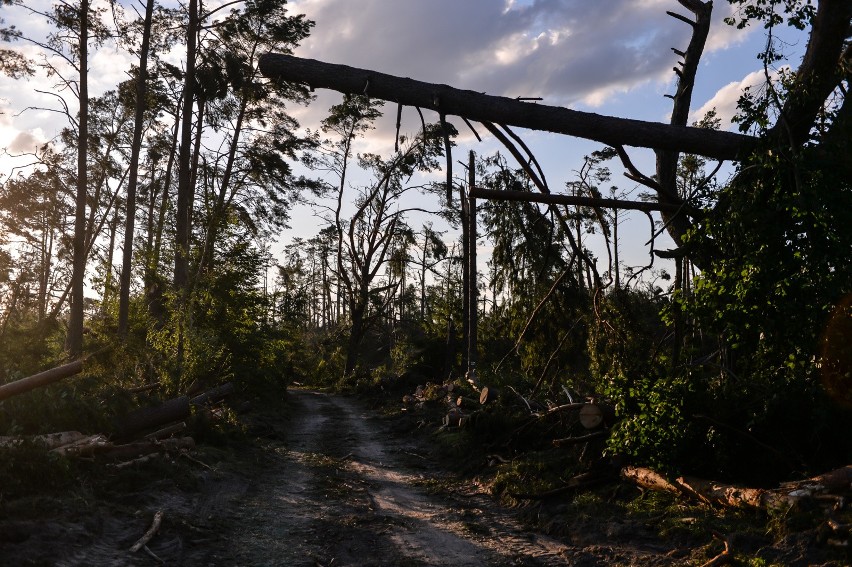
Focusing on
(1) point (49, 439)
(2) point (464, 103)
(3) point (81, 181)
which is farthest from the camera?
(3) point (81, 181)

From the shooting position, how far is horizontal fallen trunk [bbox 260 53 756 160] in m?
6.12

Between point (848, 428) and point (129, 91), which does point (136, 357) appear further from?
point (129, 91)

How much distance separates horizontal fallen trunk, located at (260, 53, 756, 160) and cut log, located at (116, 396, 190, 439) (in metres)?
5.77

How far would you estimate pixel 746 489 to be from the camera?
227 inches

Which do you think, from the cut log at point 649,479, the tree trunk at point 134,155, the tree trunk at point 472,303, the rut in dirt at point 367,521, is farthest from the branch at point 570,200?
the tree trunk at point 134,155

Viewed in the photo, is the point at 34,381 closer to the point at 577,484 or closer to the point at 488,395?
the point at 577,484

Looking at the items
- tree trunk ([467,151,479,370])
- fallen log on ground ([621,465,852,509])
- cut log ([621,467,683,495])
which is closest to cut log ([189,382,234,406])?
cut log ([621,467,683,495])

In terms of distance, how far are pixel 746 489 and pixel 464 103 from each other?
168 inches

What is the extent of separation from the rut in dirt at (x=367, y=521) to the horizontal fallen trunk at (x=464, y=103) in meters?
3.97

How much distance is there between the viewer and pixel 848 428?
610cm

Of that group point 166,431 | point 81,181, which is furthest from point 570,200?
point 81,181

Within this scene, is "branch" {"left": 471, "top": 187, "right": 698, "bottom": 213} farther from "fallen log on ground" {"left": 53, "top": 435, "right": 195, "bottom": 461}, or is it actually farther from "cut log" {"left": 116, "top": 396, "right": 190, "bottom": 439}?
"cut log" {"left": 116, "top": 396, "right": 190, "bottom": 439}

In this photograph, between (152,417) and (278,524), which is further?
(152,417)

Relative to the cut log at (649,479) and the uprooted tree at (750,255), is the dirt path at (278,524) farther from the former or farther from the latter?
the uprooted tree at (750,255)
